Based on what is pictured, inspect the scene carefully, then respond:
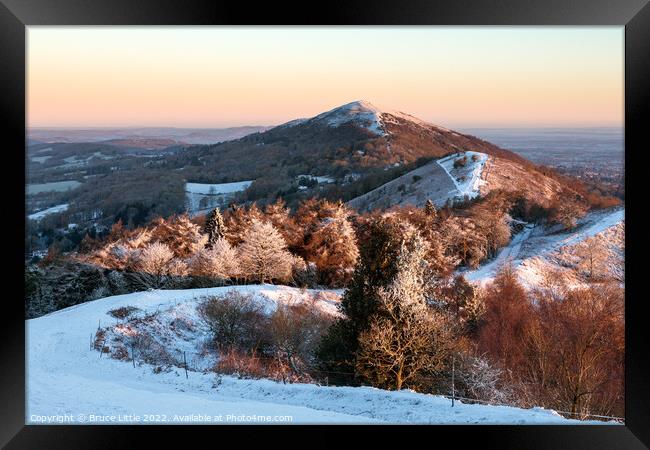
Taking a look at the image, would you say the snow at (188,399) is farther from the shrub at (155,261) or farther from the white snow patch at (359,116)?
the white snow patch at (359,116)

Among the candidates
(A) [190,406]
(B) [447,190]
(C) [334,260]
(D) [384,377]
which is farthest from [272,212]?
(A) [190,406]

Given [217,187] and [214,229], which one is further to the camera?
[217,187]

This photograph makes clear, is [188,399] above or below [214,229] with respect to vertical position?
below

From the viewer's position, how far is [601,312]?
414 inches

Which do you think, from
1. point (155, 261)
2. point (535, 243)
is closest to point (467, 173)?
point (535, 243)

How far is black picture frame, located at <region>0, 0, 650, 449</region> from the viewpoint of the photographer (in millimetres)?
4969

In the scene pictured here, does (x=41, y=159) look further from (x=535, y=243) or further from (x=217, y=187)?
(x=217, y=187)

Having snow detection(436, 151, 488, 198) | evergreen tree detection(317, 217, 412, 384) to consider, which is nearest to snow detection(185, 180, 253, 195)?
snow detection(436, 151, 488, 198)

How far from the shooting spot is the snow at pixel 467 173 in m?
30.4

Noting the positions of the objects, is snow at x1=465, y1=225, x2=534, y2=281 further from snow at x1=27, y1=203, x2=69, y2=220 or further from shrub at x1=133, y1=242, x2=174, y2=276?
snow at x1=27, y1=203, x2=69, y2=220

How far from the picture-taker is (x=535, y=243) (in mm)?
23562

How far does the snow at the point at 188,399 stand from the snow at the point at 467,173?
23.1 m

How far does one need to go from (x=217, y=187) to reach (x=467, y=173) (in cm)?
2446

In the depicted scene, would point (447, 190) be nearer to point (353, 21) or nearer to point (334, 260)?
point (334, 260)
